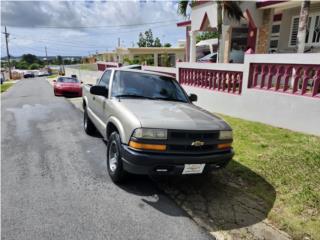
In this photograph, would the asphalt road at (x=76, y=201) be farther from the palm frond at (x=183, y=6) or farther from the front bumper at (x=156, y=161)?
the palm frond at (x=183, y=6)

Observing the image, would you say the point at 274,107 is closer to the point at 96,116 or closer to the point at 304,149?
the point at 304,149

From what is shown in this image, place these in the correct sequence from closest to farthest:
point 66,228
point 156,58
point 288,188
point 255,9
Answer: point 66,228 < point 288,188 < point 255,9 < point 156,58

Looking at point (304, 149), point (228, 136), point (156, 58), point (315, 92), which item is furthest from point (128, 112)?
point (156, 58)

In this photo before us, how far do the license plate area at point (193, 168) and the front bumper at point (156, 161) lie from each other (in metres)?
0.05

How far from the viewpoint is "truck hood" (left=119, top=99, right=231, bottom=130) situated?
10.5 ft


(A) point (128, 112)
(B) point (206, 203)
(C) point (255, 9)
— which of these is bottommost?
(B) point (206, 203)

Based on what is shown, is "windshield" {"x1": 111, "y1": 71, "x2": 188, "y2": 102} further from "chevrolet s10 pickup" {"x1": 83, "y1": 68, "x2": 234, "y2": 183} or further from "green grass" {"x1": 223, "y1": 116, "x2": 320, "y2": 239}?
"green grass" {"x1": 223, "y1": 116, "x2": 320, "y2": 239}

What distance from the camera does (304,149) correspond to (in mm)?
4871

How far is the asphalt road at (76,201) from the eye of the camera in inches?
110

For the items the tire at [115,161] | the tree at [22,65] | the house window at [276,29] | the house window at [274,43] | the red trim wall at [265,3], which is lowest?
the tree at [22,65]

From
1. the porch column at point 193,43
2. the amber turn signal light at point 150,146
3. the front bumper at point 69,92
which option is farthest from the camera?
the front bumper at point 69,92

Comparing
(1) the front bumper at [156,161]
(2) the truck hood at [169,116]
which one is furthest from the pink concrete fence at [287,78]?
(1) the front bumper at [156,161]

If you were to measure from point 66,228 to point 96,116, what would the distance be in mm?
2819

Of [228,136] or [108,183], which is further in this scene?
[108,183]
